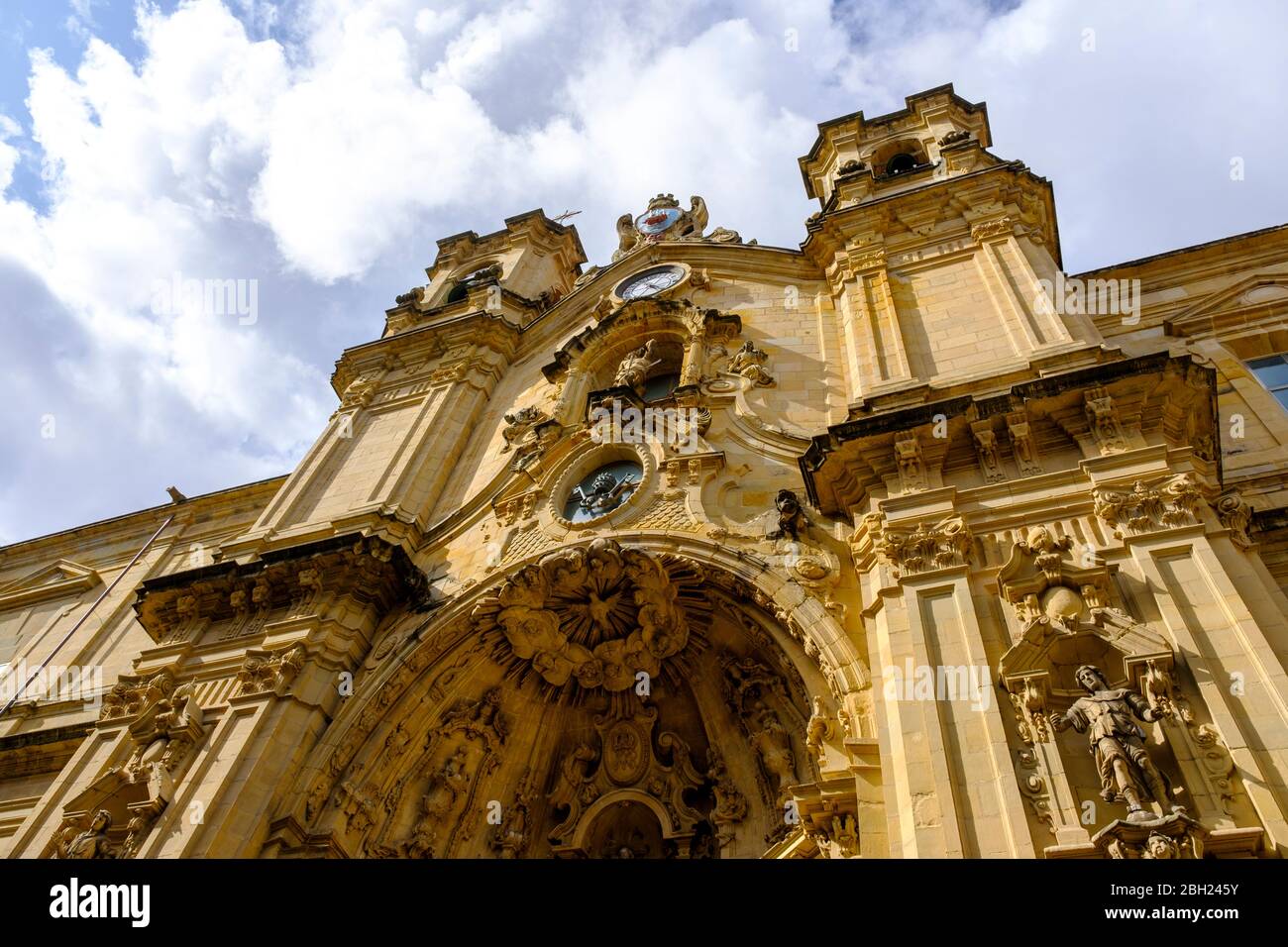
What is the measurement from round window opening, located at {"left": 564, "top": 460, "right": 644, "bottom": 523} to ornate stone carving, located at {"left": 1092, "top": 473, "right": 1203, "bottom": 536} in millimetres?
6831

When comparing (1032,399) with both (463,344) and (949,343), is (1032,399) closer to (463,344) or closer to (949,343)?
(949,343)

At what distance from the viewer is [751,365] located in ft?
51.6

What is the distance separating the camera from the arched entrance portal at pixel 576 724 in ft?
38.6

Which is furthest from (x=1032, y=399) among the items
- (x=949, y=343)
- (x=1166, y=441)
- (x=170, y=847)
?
(x=170, y=847)

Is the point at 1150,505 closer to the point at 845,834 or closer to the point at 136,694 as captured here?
the point at 845,834

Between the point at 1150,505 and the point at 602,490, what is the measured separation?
7927mm

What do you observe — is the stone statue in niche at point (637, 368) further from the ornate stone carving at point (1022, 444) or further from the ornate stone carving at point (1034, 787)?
the ornate stone carving at point (1034, 787)

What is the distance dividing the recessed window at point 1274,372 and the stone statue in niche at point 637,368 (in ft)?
33.4

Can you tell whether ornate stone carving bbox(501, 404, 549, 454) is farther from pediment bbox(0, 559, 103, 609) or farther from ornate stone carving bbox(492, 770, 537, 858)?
pediment bbox(0, 559, 103, 609)

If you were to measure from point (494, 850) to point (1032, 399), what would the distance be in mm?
9412

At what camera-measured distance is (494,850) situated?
12859 millimetres

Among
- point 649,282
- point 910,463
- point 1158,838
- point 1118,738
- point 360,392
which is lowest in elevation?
point 1158,838

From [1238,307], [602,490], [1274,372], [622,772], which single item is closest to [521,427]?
[602,490]

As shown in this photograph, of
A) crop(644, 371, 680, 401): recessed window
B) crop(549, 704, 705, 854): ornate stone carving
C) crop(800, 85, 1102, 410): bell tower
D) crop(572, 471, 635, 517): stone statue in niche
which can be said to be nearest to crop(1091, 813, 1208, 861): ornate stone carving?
crop(549, 704, 705, 854): ornate stone carving
